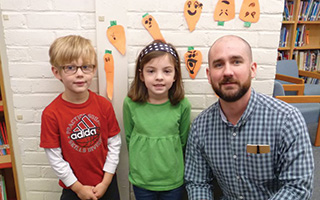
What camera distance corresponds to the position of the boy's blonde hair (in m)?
1.34

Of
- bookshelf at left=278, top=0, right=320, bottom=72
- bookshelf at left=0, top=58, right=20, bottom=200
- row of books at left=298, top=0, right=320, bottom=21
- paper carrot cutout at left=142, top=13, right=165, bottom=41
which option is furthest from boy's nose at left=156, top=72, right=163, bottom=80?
row of books at left=298, top=0, right=320, bottom=21

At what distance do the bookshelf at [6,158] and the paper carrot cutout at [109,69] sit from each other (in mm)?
639

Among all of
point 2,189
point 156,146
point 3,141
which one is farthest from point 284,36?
point 2,189

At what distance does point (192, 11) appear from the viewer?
1.54m

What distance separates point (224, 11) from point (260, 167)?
2.95 feet

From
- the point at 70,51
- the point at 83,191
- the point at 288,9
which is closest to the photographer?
the point at 70,51

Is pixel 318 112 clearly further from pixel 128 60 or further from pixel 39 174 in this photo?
pixel 39 174

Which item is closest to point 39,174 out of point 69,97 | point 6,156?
point 6,156

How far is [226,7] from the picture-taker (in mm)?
1540

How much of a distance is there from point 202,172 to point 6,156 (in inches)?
51.7

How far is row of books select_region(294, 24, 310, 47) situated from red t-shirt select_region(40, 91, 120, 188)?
395 centimetres

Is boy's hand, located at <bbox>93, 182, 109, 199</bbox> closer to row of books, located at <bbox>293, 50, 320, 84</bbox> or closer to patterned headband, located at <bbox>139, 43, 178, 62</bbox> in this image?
patterned headband, located at <bbox>139, 43, 178, 62</bbox>

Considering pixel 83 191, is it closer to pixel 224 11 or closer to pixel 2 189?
pixel 2 189

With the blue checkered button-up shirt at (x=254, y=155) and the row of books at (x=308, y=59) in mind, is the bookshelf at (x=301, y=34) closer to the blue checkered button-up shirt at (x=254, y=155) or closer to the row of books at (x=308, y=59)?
the row of books at (x=308, y=59)
